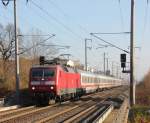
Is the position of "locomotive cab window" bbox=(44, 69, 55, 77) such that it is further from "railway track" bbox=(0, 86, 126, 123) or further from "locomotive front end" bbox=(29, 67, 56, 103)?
"railway track" bbox=(0, 86, 126, 123)

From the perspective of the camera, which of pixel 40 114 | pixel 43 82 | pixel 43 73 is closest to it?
pixel 40 114

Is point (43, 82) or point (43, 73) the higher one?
point (43, 73)

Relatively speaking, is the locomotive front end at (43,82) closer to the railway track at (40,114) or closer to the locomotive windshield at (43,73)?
the locomotive windshield at (43,73)

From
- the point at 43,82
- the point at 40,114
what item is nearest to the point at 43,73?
the point at 43,82

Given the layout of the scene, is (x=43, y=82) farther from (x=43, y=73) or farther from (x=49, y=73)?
(x=49, y=73)

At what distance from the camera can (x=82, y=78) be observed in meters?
50.5

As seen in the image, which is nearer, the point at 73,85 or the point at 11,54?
the point at 73,85

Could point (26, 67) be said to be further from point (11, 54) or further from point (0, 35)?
point (0, 35)

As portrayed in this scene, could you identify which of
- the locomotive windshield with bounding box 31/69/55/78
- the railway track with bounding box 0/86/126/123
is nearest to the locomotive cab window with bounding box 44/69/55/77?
the locomotive windshield with bounding box 31/69/55/78

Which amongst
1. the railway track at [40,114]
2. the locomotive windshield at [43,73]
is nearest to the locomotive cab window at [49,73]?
the locomotive windshield at [43,73]

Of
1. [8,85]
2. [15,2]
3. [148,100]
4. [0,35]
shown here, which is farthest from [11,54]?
[15,2]

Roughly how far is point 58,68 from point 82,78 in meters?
16.9

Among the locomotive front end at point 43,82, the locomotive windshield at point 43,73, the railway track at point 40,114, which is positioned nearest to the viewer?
the railway track at point 40,114

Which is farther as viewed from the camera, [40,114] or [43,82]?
[43,82]
